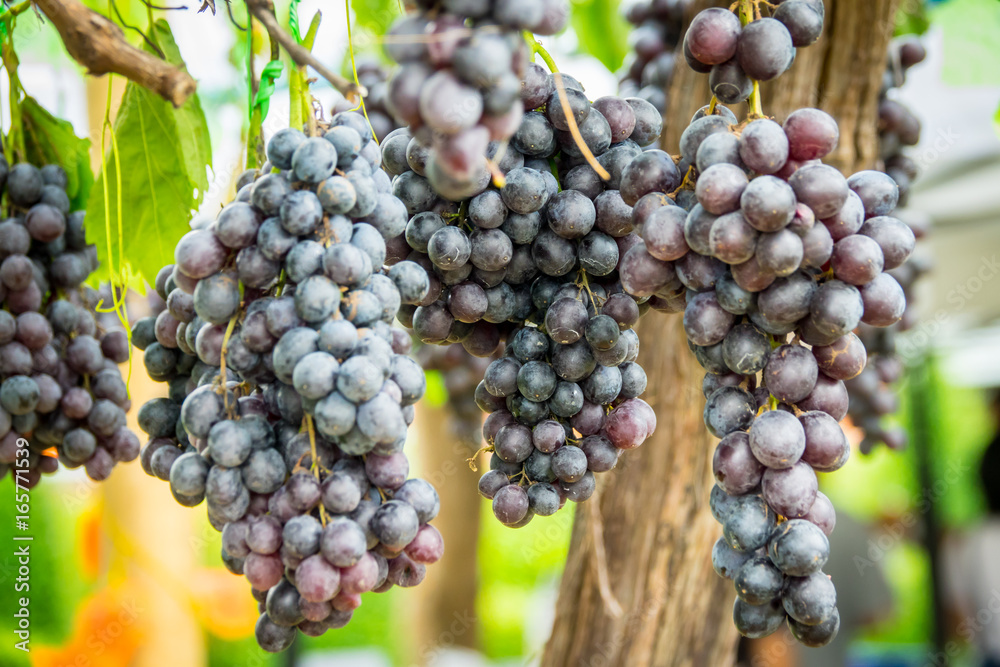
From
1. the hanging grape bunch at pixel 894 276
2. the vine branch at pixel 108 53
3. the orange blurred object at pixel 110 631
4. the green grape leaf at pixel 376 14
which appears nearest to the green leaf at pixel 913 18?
the hanging grape bunch at pixel 894 276

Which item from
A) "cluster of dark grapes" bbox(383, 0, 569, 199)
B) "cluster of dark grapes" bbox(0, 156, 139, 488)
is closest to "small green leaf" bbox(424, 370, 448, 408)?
"cluster of dark grapes" bbox(0, 156, 139, 488)

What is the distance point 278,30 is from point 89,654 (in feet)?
7.20

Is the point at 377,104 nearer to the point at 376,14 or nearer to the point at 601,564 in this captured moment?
the point at 376,14

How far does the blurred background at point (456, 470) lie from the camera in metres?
1.79

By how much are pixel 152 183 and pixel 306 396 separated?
53cm

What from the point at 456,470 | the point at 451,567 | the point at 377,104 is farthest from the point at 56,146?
the point at 451,567

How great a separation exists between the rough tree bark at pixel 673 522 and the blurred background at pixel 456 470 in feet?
0.58

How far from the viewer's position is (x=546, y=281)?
2.40ft

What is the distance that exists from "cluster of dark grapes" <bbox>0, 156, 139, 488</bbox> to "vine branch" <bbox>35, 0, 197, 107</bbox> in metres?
0.41

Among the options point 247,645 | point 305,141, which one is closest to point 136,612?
point 305,141

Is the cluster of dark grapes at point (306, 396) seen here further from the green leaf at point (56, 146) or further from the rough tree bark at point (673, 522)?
the rough tree bark at point (673, 522)

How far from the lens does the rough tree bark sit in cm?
121

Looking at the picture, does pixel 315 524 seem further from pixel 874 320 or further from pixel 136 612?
pixel 136 612

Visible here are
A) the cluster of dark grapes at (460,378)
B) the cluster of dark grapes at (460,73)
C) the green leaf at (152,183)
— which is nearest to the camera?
the cluster of dark grapes at (460,73)
